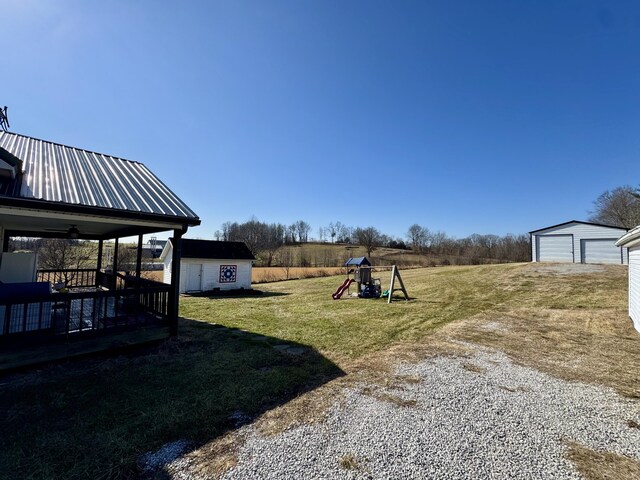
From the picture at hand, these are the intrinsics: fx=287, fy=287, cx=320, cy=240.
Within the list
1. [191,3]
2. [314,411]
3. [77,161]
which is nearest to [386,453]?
[314,411]

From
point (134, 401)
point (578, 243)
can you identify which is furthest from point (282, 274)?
point (134, 401)

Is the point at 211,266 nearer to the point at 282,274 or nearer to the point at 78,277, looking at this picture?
the point at 78,277

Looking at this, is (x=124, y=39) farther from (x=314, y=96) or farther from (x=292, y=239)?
(x=292, y=239)

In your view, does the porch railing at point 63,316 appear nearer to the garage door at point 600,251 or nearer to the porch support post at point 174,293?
the porch support post at point 174,293

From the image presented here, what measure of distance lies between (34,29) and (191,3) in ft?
11.8

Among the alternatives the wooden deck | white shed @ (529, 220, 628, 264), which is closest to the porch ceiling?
the wooden deck

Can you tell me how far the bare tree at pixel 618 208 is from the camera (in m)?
26.7

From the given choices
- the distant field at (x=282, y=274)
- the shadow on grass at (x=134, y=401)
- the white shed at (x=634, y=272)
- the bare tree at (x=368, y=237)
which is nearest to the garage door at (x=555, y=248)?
the white shed at (x=634, y=272)

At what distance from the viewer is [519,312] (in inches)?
399

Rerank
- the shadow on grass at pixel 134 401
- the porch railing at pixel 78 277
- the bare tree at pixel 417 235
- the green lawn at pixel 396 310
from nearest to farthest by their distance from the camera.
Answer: the shadow on grass at pixel 134 401
the green lawn at pixel 396 310
the porch railing at pixel 78 277
the bare tree at pixel 417 235

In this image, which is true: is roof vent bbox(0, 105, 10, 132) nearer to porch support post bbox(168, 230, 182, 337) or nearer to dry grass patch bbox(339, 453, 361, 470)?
porch support post bbox(168, 230, 182, 337)

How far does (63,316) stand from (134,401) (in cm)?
376

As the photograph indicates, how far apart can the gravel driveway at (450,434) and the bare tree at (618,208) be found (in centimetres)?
3258

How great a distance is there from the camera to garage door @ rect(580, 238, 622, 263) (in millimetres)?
18627
